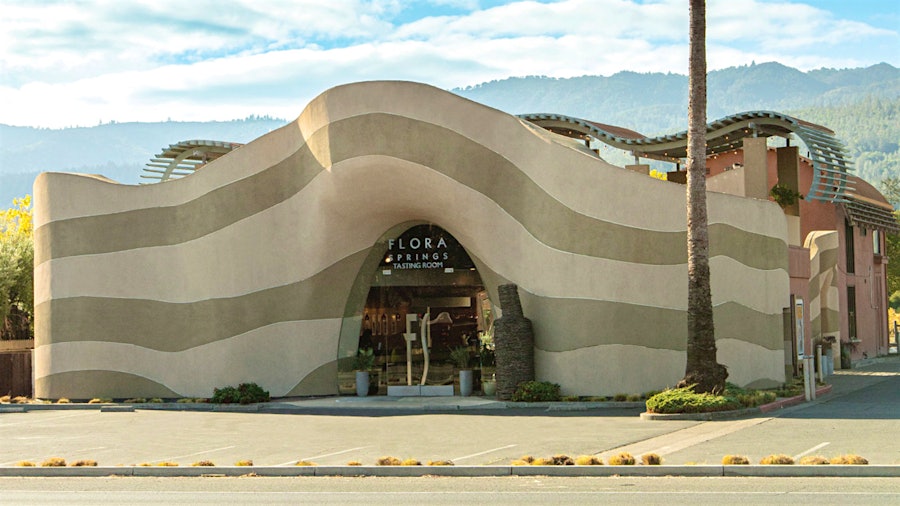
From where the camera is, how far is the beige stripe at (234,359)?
110 feet

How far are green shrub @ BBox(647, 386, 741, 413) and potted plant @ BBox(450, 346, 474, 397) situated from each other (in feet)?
31.5

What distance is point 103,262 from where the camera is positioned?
3484cm

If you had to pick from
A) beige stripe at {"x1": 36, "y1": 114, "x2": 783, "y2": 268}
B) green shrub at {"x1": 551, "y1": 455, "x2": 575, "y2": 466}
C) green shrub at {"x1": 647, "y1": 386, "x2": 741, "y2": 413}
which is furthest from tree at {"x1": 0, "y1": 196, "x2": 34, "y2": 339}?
green shrub at {"x1": 551, "y1": 455, "x2": 575, "y2": 466}

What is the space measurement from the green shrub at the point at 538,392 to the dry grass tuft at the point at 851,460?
14268 millimetres

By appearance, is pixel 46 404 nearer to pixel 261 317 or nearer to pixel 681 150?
pixel 261 317

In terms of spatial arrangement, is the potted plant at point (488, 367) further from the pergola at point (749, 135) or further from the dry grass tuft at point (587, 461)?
the dry grass tuft at point (587, 461)

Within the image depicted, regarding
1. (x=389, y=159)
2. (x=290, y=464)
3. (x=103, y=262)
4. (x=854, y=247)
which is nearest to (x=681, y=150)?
(x=854, y=247)

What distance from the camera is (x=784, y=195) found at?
37.6 meters

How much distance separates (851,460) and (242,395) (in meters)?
21.1

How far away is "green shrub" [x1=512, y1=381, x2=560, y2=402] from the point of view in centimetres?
2902

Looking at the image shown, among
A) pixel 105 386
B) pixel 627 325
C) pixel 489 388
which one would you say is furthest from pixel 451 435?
pixel 105 386

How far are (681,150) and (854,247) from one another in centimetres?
1231

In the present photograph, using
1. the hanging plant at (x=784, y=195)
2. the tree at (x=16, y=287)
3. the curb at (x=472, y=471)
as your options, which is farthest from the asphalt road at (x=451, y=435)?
the tree at (x=16, y=287)

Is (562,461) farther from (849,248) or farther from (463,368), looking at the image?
(849,248)
